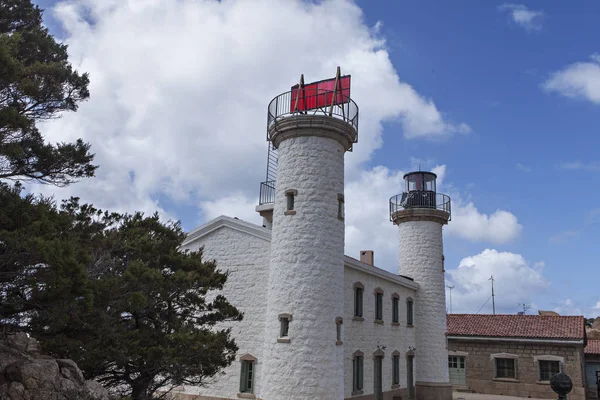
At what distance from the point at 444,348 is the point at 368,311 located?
24.7 ft

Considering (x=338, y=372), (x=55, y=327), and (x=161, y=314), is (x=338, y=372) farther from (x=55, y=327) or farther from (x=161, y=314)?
(x=55, y=327)

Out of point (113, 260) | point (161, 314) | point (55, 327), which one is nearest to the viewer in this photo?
point (55, 327)

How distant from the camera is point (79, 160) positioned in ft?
34.0

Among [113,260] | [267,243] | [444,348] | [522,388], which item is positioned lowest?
[522,388]

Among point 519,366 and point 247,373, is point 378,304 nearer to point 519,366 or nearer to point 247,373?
point 247,373

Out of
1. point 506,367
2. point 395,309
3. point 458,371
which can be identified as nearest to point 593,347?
point 506,367

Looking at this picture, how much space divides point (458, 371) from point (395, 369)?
32.6ft

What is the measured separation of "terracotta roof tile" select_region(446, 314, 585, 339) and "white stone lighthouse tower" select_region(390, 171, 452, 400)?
5.85 m

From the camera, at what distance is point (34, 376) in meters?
8.20

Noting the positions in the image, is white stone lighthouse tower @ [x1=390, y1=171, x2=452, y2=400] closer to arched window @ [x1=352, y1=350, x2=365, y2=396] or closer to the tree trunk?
arched window @ [x1=352, y1=350, x2=365, y2=396]

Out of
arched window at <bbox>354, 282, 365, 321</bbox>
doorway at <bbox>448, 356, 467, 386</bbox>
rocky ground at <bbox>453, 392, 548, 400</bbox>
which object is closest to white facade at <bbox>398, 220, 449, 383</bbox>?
rocky ground at <bbox>453, 392, 548, 400</bbox>

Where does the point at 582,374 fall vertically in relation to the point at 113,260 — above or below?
below

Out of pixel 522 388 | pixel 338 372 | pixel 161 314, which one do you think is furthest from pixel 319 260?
pixel 522 388

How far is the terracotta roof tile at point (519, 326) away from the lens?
28755 mm
